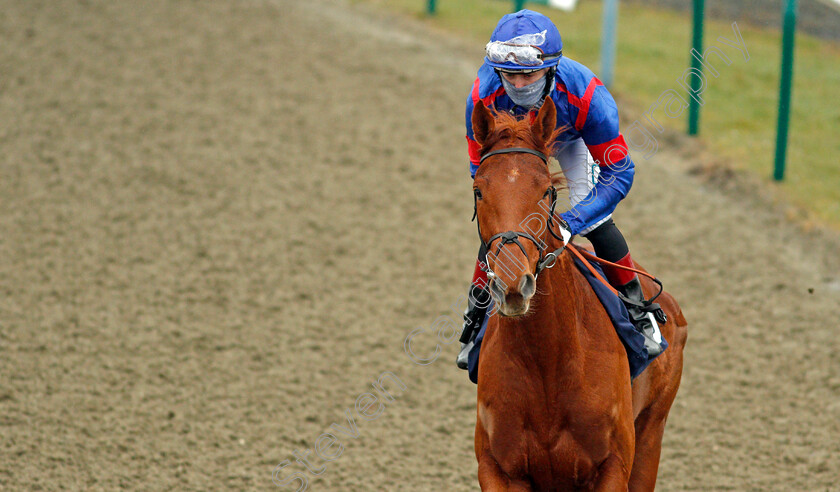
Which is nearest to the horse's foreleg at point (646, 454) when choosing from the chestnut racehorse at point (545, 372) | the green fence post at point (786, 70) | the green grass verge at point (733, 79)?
the chestnut racehorse at point (545, 372)

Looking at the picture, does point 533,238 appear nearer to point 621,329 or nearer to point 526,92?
point 526,92

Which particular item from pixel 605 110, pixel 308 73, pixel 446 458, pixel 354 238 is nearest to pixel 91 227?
pixel 354 238

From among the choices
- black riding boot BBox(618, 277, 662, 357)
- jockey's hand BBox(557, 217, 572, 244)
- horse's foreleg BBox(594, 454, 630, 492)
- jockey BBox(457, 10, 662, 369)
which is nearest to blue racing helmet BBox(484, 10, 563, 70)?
jockey BBox(457, 10, 662, 369)

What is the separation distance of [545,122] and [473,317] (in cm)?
113

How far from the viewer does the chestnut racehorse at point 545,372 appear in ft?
10.1

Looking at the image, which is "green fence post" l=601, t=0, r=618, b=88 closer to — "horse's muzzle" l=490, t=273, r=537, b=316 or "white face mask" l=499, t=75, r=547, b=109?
"white face mask" l=499, t=75, r=547, b=109

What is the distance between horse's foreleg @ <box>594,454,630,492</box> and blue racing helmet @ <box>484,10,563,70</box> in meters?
1.62

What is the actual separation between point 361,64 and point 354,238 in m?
3.46

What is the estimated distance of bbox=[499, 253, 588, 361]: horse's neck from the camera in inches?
129

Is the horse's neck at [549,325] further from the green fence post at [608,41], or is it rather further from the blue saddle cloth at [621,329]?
the green fence post at [608,41]

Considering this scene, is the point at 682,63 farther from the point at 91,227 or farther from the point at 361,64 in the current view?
the point at 91,227

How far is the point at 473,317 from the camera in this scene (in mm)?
3930

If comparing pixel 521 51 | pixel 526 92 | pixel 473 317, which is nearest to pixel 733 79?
pixel 473 317

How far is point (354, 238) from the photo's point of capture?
800cm
